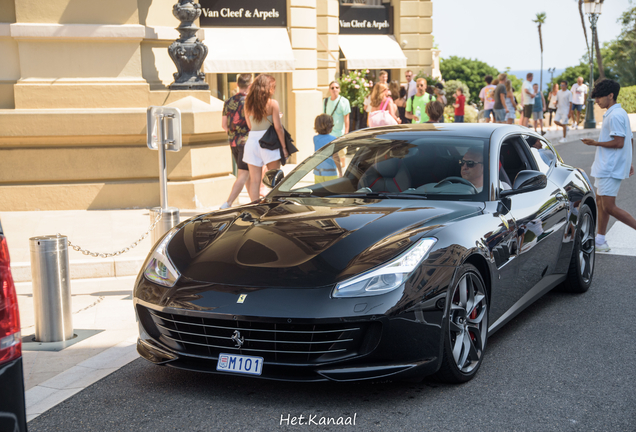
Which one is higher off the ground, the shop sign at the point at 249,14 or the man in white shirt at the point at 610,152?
the shop sign at the point at 249,14

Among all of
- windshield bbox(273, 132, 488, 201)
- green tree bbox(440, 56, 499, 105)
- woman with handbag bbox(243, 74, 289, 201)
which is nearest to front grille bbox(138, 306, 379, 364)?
windshield bbox(273, 132, 488, 201)

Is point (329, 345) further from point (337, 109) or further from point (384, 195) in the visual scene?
point (337, 109)

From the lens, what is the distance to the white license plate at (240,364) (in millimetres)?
3869

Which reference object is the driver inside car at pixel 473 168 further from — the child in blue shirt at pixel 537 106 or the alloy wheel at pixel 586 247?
the child in blue shirt at pixel 537 106

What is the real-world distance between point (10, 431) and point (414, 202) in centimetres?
301

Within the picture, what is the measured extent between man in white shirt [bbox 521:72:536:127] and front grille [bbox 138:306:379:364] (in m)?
21.2

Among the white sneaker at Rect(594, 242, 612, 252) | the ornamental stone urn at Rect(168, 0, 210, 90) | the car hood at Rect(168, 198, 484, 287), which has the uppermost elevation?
the ornamental stone urn at Rect(168, 0, 210, 90)

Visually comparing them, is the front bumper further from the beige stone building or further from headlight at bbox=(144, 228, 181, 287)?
the beige stone building

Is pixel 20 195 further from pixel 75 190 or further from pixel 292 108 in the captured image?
pixel 292 108

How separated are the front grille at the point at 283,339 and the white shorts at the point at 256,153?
6.17 metres

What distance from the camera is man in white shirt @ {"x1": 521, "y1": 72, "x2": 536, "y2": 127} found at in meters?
24.3

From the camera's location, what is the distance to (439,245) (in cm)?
416

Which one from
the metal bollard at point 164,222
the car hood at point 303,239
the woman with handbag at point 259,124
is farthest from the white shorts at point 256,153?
the car hood at point 303,239

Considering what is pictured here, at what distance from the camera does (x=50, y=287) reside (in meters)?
5.36
